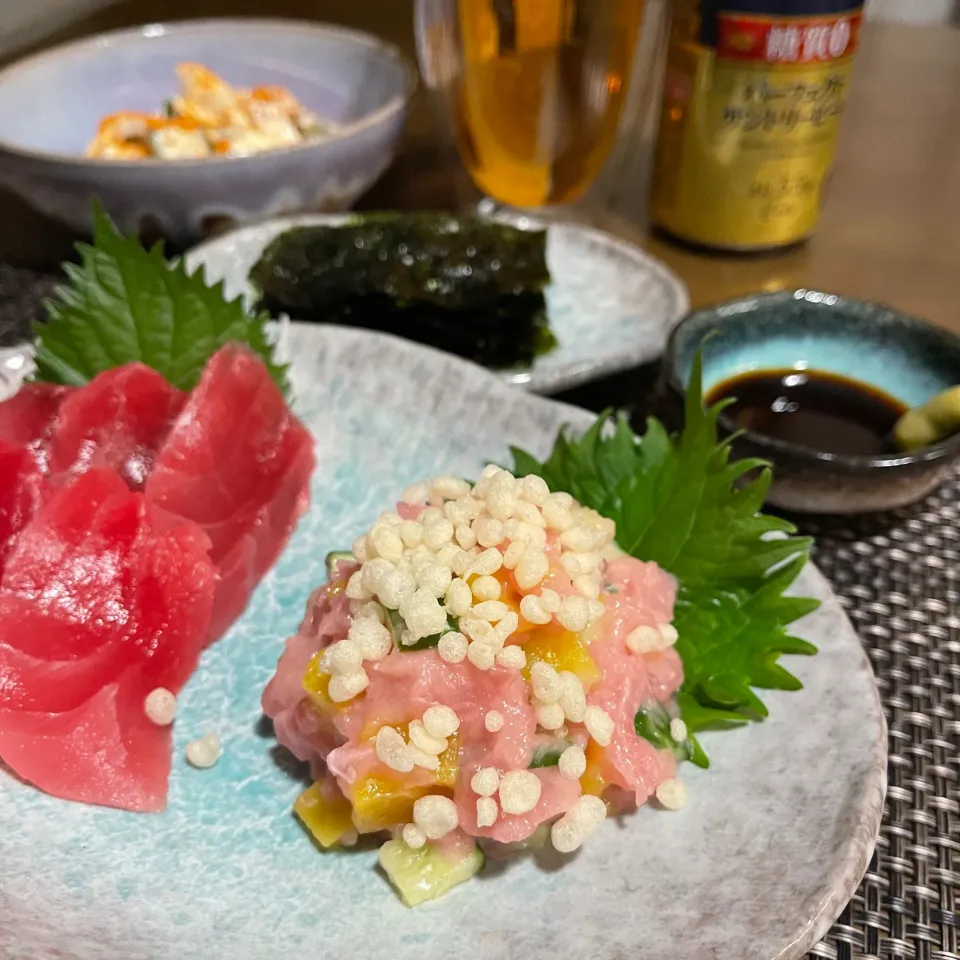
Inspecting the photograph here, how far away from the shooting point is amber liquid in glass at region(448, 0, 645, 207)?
239 centimetres

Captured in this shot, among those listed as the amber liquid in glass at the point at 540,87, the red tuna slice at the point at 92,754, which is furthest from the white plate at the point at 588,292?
the red tuna slice at the point at 92,754

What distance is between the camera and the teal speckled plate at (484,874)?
1.02 m

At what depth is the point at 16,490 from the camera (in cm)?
141

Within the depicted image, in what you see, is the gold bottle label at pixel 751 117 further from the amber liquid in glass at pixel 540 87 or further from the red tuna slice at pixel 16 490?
the red tuna slice at pixel 16 490

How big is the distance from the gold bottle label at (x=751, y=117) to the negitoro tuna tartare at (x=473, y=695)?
1.44 meters

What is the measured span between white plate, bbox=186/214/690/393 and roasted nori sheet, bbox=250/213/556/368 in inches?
4.4

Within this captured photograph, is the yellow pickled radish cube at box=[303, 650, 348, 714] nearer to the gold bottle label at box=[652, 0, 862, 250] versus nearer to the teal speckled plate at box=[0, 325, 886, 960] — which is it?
the teal speckled plate at box=[0, 325, 886, 960]

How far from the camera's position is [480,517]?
1.22m

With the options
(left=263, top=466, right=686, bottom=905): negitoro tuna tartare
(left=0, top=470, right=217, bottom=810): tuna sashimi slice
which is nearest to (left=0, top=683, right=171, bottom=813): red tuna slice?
(left=0, top=470, right=217, bottom=810): tuna sashimi slice

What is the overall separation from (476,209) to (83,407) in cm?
167

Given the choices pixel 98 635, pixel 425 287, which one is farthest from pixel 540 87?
pixel 98 635

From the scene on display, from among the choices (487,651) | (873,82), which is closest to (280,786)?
(487,651)

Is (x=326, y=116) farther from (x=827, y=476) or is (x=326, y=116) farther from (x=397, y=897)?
(x=397, y=897)

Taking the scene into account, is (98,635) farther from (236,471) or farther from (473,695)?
(473,695)
